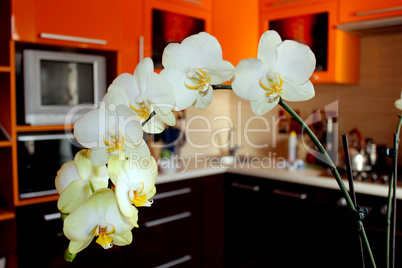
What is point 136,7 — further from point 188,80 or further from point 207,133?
point 188,80

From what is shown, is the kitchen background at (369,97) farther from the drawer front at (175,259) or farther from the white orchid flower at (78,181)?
the white orchid flower at (78,181)

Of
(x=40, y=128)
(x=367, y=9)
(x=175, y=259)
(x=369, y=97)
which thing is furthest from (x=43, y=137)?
(x=369, y=97)

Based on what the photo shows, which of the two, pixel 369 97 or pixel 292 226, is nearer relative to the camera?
pixel 292 226

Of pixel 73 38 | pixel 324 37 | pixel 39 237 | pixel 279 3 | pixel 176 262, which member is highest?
pixel 279 3

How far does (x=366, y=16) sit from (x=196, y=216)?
66.2 inches

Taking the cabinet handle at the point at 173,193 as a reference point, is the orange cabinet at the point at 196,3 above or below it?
above

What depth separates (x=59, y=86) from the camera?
7.08 ft

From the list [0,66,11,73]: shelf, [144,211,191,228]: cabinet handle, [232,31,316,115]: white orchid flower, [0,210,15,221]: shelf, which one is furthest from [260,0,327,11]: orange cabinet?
[232,31,316,115]: white orchid flower

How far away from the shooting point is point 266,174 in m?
2.60

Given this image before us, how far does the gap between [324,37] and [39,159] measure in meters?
1.94

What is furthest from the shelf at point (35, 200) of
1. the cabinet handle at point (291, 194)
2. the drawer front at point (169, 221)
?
the cabinet handle at point (291, 194)

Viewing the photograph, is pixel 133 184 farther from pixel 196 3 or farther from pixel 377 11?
pixel 196 3

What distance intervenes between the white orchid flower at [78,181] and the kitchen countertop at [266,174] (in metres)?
2.03

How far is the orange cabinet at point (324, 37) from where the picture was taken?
2674mm
